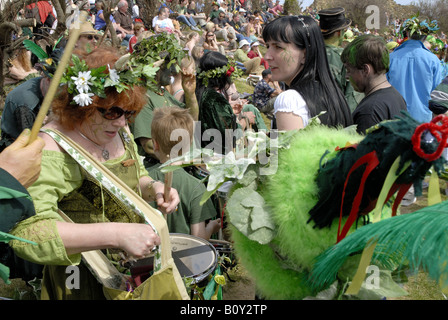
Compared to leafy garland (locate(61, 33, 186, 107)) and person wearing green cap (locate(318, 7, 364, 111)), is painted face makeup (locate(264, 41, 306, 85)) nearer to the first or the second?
leafy garland (locate(61, 33, 186, 107))

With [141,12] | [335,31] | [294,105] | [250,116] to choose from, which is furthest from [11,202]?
[141,12]

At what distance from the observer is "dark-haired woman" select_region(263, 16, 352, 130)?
190cm

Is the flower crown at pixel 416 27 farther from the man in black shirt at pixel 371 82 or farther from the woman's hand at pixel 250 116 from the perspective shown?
the woman's hand at pixel 250 116

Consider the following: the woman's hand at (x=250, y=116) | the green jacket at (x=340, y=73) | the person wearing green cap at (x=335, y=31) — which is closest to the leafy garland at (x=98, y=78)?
the green jacket at (x=340, y=73)

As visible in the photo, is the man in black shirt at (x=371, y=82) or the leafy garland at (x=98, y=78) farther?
the man in black shirt at (x=371, y=82)

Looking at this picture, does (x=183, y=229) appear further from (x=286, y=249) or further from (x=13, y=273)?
(x=286, y=249)

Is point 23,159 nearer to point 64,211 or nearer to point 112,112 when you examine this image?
point 64,211

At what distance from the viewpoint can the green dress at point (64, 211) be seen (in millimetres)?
1378

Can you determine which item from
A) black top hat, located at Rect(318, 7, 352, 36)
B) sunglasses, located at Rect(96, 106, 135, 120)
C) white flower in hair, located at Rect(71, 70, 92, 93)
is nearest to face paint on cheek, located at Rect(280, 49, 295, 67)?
sunglasses, located at Rect(96, 106, 135, 120)

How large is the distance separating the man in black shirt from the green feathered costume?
1.18 metres

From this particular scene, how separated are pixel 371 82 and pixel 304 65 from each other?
3.39 feet

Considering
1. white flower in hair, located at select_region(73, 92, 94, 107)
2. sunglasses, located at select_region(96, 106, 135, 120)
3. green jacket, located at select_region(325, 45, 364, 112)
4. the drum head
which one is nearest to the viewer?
white flower in hair, located at select_region(73, 92, 94, 107)

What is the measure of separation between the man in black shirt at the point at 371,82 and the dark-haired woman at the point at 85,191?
1.49 meters
